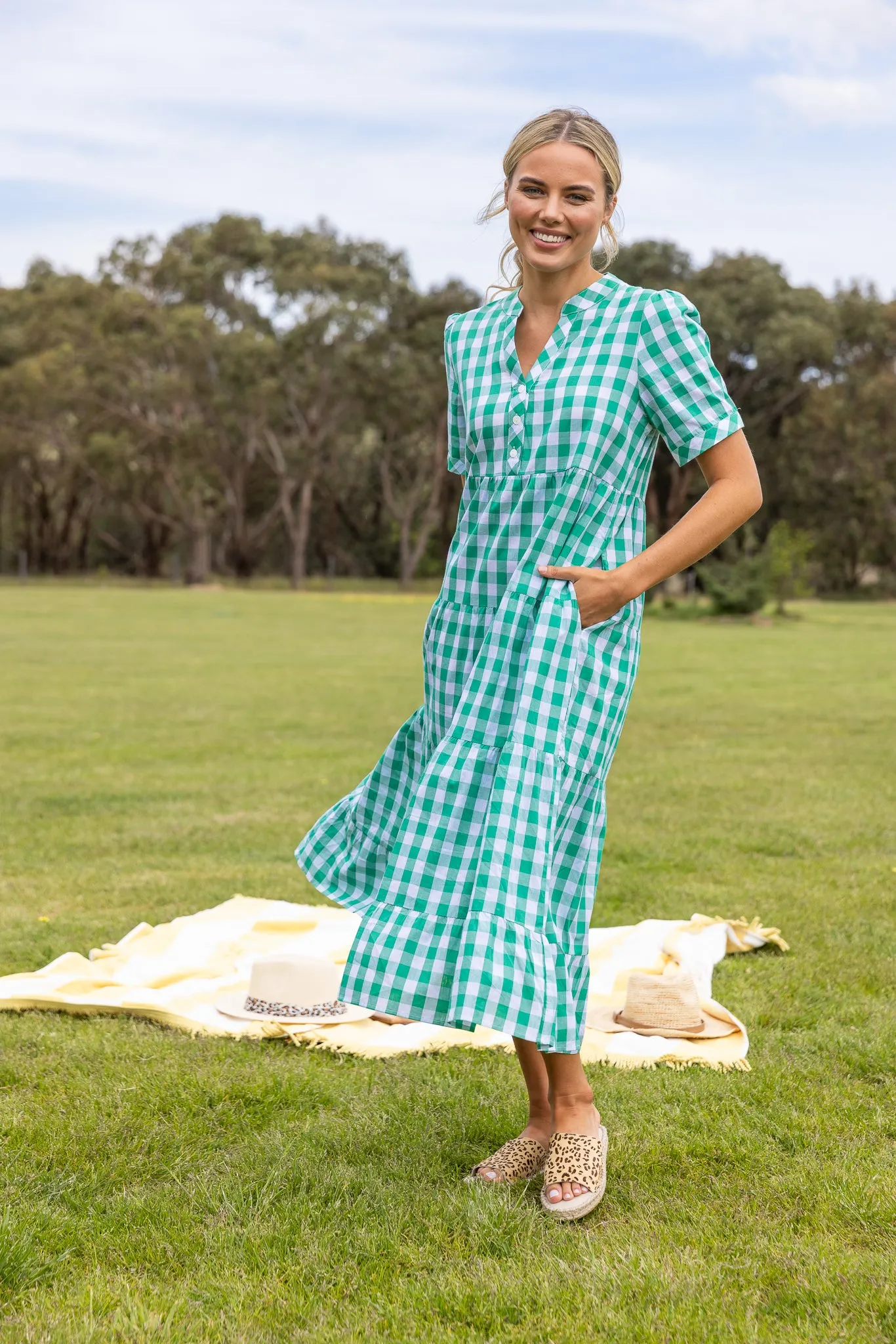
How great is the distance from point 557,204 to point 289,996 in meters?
2.27

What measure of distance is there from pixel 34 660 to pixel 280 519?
3423cm

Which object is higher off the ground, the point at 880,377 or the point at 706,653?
the point at 880,377

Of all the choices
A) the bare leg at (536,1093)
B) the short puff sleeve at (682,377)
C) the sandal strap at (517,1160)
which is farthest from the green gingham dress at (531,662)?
the sandal strap at (517,1160)

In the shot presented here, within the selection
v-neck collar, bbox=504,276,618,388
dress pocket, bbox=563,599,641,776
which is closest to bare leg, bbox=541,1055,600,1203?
dress pocket, bbox=563,599,641,776

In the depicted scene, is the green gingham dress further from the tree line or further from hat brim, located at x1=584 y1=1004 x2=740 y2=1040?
the tree line

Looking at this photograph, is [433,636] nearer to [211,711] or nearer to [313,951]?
[313,951]

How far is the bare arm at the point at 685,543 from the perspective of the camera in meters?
2.62

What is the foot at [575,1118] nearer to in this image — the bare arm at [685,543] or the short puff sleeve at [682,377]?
the bare arm at [685,543]

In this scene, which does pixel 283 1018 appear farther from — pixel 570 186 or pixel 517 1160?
pixel 570 186

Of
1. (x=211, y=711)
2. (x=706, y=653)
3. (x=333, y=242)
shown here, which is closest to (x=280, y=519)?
(x=333, y=242)

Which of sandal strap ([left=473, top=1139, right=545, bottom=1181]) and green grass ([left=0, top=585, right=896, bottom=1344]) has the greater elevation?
sandal strap ([left=473, top=1139, right=545, bottom=1181])

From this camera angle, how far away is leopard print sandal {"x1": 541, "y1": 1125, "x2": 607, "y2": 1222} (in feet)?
8.61

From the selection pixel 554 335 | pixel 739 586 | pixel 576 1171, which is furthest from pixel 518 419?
pixel 739 586

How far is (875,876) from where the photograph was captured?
18.8 feet
